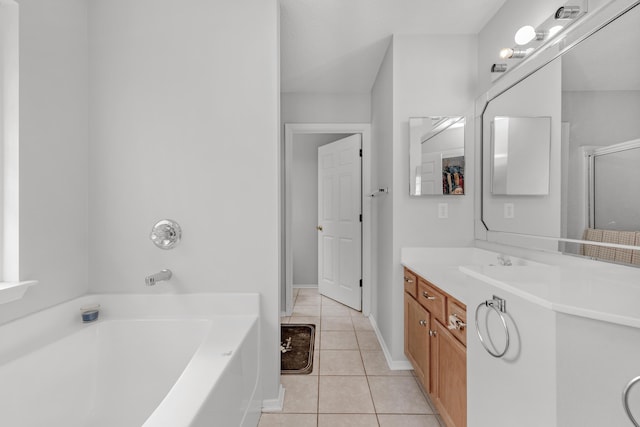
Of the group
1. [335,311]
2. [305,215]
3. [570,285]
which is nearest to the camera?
[570,285]

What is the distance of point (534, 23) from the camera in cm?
164

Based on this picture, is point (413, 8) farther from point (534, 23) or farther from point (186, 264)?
point (186, 264)

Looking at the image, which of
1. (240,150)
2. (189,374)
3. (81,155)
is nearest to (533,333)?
(189,374)

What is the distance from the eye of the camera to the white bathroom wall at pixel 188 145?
175cm

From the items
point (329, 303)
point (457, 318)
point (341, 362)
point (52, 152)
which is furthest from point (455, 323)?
point (329, 303)

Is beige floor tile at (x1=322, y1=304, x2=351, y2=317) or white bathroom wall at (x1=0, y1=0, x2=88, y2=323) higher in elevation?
white bathroom wall at (x1=0, y1=0, x2=88, y2=323)

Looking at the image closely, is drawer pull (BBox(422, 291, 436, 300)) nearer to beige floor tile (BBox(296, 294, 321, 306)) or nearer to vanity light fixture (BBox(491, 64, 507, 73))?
vanity light fixture (BBox(491, 64, 507, 73))

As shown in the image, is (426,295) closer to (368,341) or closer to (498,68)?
(368,341)

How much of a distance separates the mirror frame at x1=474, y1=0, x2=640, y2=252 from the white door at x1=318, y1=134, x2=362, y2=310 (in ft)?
4.83

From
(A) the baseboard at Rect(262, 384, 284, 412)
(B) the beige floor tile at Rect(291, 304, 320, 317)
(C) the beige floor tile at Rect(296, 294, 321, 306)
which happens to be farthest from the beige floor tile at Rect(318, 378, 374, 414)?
(C) the beige floor tile at Rect(296, 294, 321, 306)

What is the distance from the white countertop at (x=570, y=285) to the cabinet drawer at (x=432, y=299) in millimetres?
66

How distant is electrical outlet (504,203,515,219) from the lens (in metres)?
1.79

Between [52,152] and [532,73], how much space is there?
252 cm

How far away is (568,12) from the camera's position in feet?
4.35
